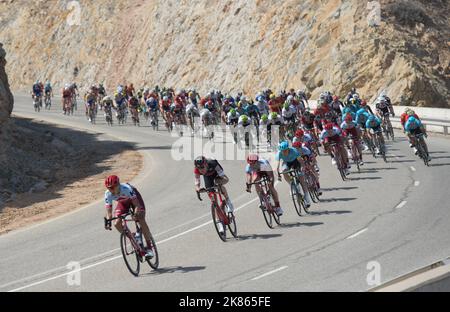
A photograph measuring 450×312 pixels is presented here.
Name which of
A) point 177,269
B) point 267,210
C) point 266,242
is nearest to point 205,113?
point 267,210

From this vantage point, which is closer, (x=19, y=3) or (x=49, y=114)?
(x=49, y=114)

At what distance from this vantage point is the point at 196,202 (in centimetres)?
2169

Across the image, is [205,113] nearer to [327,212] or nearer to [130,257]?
[327,212]

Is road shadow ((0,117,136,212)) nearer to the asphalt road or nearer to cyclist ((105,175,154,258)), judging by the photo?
the asphalt road

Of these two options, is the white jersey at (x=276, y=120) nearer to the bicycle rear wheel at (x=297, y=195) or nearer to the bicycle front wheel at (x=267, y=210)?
the bicycle rear wheel at (x=297, y=195)

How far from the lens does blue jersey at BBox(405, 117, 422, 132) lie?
23.2m

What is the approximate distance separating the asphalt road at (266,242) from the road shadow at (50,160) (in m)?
4.28

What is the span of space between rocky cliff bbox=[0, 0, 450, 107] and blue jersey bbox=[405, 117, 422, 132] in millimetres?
20872

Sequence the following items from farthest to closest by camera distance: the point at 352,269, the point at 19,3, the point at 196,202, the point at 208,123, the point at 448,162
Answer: the point at 19,3
the point at 208,123
the point at 448,162
the point at 196,202
the point at 352,269

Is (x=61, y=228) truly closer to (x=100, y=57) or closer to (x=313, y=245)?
(x=313, y=245)

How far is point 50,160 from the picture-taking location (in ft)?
108

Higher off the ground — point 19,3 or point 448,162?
point 19,3

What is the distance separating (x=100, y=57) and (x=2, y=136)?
4507cm
